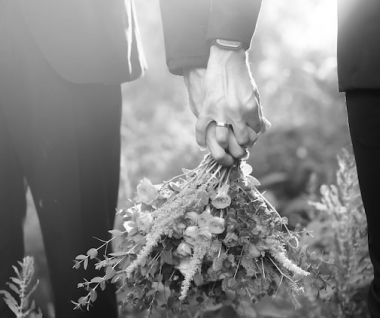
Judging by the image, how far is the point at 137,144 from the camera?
434cm

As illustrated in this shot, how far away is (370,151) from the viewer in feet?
5.45

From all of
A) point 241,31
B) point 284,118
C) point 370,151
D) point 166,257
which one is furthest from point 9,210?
point 284,118

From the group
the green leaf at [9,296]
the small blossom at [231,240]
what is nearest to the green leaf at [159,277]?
the small blossom at [231,240]

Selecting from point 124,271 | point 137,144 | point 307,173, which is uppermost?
point 124,271

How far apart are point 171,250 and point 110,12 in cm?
82

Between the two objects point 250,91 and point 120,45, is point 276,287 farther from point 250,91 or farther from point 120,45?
point 120,45

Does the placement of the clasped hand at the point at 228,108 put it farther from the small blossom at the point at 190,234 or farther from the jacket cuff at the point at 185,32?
the small blossom at the point at 190,234

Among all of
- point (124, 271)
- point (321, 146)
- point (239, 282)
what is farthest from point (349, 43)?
point (321, 146)

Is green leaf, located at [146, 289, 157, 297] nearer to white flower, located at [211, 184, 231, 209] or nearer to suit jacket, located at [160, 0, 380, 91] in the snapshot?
white flower, located at [211, 184, 231, 209]

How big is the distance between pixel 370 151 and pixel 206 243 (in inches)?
19.8

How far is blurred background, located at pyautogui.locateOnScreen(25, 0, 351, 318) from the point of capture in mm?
4219

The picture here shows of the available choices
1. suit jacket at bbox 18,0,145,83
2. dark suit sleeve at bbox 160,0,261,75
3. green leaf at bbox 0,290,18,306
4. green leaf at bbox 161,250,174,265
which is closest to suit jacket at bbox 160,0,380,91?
dark suit sleeve at bbox 160,0,261,75

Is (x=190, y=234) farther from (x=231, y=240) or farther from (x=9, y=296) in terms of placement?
(x=9, y=296)

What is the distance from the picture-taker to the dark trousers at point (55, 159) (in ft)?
6.46
